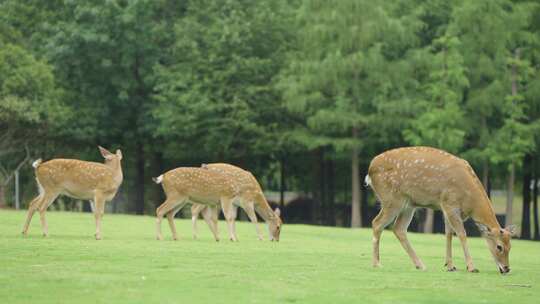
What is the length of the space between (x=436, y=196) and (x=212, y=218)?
27.8ft

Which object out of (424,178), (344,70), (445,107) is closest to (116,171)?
(424,178)

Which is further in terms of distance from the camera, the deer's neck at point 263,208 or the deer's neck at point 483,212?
the deer's neck at point 263,208

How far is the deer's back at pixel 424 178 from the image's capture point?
16.2 meters

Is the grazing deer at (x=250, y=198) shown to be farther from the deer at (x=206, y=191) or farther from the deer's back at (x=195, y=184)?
the deer's back at (x=195, y=184)

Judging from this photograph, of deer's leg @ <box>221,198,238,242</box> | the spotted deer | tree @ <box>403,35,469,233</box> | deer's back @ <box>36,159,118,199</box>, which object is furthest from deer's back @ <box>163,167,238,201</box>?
tree @ <box>403,35,469,233</box>

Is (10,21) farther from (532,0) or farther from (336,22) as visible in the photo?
(532,0)

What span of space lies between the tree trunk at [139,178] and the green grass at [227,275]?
31476 mm

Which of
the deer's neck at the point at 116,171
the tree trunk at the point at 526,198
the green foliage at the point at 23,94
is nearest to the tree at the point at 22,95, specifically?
the green foliage at the point at 23,94

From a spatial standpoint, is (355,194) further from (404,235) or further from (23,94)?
(404,235)

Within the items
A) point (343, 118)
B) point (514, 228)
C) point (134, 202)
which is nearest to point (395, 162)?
point (514, 228)

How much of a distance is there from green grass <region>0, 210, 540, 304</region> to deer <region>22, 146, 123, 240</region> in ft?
3.21

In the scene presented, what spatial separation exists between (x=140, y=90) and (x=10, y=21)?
7.93m

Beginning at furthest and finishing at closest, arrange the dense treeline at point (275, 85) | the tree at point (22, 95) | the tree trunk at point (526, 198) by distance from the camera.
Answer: the tree at point (22, 95) < the tree trunk at point (526, 198) < the dense treeline at point (275, 85)

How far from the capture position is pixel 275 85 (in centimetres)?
4844
